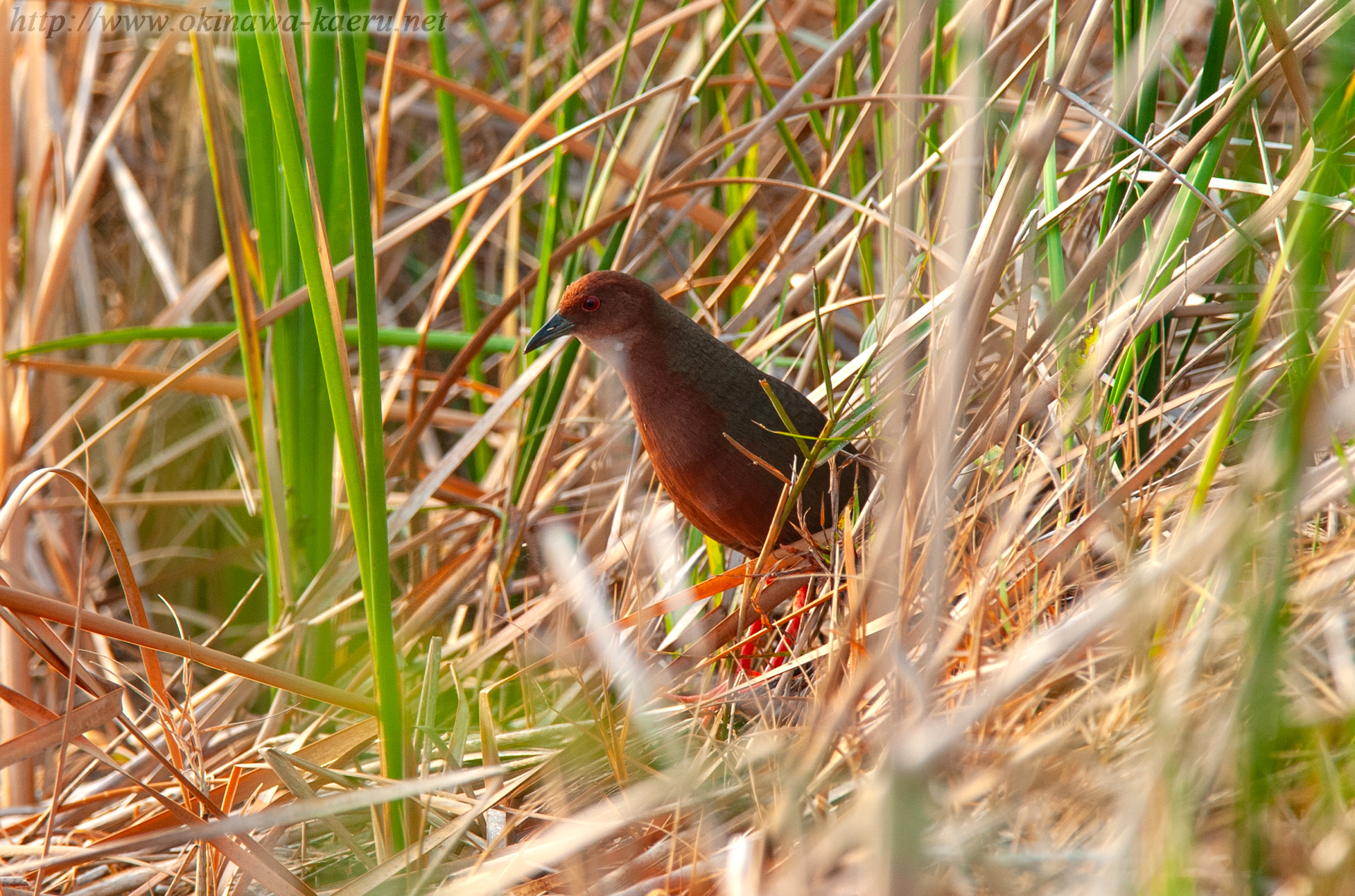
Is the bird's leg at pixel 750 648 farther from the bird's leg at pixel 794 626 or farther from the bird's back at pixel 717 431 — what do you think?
the bird's back at pixel 717 431

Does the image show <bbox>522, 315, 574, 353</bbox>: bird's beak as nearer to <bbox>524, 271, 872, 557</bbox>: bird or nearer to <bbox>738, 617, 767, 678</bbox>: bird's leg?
<bbox>524, 271, 872, 557</bbox>: bird

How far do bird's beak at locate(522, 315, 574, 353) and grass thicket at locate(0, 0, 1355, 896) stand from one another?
12cm

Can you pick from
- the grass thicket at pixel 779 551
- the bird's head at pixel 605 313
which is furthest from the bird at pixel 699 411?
the grass thicket at pixel 779 551

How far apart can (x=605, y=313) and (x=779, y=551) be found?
0.62 m

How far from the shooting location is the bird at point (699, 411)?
2.10 metres

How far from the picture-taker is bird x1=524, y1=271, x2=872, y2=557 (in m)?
2.10

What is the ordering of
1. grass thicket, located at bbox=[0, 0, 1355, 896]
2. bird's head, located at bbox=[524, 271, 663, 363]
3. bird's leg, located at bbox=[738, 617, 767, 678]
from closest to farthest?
grass thicket, located at bbox=[0, 0, 1355, 896] → bird's leg, located at bbox=[738, 617, 767, 678] → bird's head, located at bbox=[524, 271, 663, 363]

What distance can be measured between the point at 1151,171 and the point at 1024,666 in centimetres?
121

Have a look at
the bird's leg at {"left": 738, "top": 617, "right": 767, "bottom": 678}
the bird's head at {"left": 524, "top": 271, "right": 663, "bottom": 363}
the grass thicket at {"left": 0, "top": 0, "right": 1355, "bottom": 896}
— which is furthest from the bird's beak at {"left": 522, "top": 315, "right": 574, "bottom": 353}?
the bird's leg at {"left": 738, "top": 617, "right": 767, "bottom": 678}

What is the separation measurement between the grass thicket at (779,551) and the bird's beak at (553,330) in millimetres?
118

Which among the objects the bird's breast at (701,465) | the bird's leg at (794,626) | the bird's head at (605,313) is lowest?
the bird's leg at (794,626)

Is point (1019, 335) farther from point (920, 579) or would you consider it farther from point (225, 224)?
point (225, 224)

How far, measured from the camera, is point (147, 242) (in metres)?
3.15

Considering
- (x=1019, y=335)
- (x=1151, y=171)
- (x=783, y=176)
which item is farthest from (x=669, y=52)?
(x=1019, y=335)
